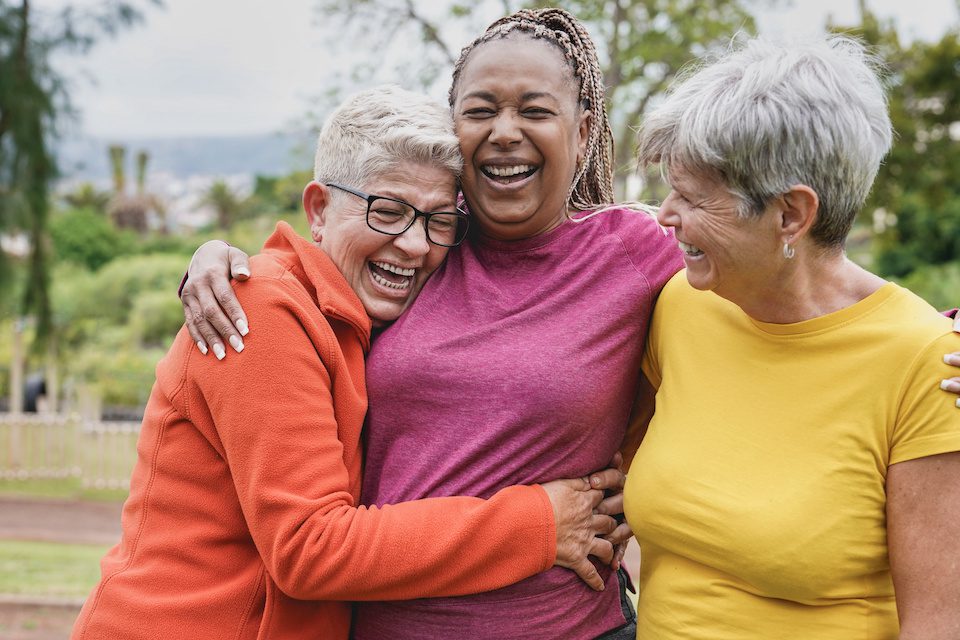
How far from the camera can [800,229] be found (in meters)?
1.77

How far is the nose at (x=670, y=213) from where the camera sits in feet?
6.20

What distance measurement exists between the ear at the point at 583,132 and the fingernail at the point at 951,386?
1094mm

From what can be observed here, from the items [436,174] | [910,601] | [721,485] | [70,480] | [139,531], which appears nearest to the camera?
[910,601]

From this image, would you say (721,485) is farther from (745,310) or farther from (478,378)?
(478,378)

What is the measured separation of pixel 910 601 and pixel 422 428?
3.51ft

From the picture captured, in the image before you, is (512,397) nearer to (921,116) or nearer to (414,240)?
(414,240)

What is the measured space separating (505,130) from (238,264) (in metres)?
0.71

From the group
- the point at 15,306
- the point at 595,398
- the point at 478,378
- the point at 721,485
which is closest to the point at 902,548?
the point at 721,485

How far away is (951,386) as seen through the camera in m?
1.64

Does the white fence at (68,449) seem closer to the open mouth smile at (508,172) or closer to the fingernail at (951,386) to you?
the open mouth smile at (508,172)

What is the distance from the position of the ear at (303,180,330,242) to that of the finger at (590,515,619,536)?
975 millimetres

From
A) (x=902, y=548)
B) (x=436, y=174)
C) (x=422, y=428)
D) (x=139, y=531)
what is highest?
(x=436, y=174)

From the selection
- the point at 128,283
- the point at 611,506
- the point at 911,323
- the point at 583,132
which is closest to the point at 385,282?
the point at 583,132

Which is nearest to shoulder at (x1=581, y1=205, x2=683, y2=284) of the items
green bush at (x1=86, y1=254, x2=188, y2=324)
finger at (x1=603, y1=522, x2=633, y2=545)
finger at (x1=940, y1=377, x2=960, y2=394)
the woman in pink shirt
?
the woman in pink shirt
